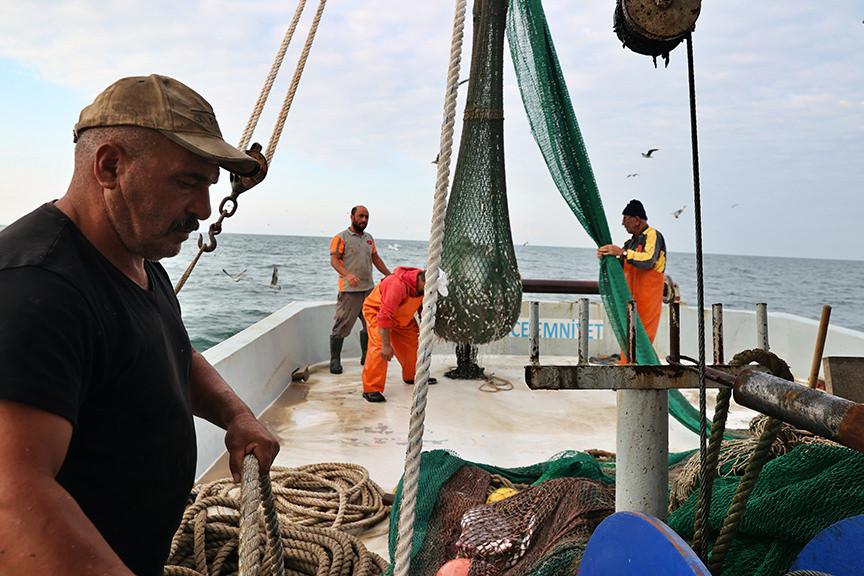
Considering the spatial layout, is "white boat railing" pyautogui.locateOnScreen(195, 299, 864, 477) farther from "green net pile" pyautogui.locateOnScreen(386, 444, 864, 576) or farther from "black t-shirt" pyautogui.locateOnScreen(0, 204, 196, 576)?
"black t-shirt" pyautogui.locateOnScreen(0, 204, 196, 576)

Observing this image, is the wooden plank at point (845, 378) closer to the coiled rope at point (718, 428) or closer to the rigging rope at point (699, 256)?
the coiled rope at point (718, 428)

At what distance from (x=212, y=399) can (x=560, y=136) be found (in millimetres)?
2369

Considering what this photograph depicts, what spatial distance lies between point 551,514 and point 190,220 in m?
1.58

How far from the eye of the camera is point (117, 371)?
1.08 meters

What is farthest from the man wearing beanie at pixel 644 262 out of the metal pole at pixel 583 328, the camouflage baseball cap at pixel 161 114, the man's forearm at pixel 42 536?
the man's forearm at pixel 42 536

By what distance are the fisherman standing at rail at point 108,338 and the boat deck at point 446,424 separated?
6.99ft

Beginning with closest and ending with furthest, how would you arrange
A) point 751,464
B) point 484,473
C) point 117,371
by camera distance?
point 117,371 → point 751,464 → point 484,473

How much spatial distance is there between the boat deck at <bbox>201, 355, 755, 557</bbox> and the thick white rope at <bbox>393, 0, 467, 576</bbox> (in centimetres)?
210

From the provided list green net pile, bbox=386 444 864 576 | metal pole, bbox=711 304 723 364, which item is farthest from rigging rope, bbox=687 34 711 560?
metal pole, bbox=711 304 723 364

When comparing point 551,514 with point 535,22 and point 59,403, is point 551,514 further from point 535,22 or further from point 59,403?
point 535,22

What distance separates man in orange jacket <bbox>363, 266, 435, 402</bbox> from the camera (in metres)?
5.29

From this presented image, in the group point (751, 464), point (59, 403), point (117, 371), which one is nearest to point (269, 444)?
point (117, 371)

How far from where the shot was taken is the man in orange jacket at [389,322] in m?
5.29

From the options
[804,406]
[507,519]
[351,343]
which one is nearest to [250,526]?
[804,406]
